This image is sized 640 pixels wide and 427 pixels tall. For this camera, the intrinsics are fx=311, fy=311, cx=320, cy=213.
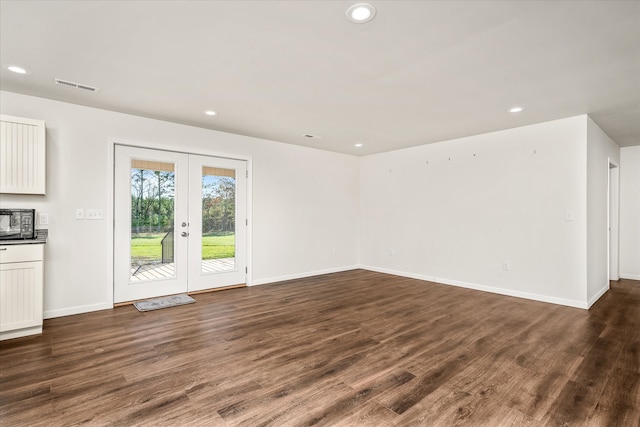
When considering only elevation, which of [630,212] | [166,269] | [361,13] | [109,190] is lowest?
[166,269]

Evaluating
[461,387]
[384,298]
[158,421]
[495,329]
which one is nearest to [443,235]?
[384,298]

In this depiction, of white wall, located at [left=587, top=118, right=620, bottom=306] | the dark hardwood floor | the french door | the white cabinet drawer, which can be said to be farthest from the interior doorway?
the white cabinet drawer

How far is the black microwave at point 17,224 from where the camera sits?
3.35m

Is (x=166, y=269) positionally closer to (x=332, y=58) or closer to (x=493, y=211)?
(x=332, y=58)

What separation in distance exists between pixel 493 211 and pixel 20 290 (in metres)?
6.14

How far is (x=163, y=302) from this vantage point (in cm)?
431

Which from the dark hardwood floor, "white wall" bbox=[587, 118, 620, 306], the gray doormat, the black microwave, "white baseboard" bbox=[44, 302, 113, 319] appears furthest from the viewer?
"white wall" bbox=[587, 118, 620, 306]

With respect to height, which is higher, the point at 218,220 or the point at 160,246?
the point at 218,220

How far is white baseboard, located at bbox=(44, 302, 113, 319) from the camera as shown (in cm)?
369

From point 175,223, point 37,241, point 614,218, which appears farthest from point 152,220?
point 614,218

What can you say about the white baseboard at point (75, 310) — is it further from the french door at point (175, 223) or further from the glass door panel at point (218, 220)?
the glass door panel at point (218, 220)

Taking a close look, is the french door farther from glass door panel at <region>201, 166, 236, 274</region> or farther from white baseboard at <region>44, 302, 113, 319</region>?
white baseboard at <region>44, 302, 113, 319</region>

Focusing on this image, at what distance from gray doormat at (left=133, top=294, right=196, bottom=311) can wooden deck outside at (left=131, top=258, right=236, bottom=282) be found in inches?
12.4

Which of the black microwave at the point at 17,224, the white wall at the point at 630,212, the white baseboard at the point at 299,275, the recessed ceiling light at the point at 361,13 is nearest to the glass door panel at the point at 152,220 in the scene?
the black microwave at the point at 17,224
